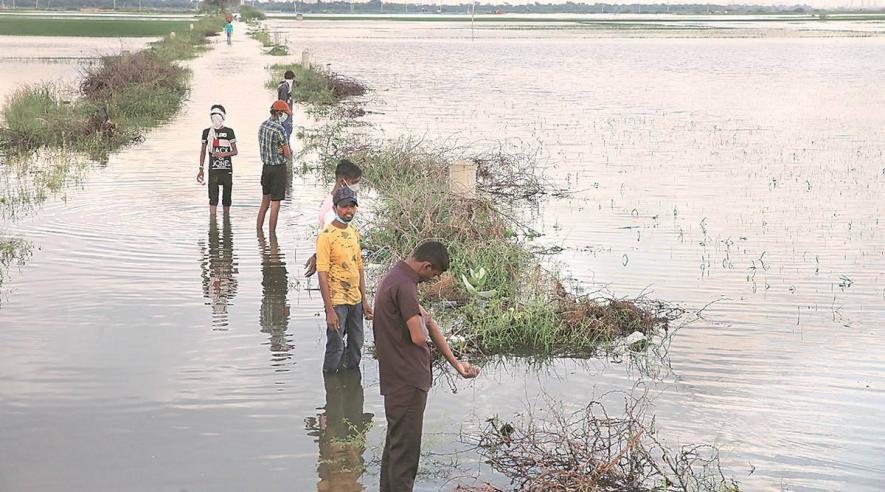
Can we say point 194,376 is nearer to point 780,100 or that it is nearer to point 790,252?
point 790,252

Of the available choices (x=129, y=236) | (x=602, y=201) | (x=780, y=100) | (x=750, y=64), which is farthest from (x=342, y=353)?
(x=750, y=64)

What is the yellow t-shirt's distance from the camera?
7680mm

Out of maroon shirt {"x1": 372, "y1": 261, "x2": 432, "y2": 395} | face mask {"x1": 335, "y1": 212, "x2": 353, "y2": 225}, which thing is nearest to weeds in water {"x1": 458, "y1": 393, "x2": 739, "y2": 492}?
maroon shirt {"x1": 372, "y1": 261, "x2": 432, "y2": 395}

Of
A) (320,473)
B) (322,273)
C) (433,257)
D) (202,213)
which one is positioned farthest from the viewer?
(202,213)

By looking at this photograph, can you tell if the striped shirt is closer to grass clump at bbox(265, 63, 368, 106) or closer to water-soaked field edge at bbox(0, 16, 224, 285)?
water-soaked field edge at bbox(0, 16, 224, 285)

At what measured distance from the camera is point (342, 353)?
837cm

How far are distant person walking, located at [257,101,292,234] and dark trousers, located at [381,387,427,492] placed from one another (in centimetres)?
722

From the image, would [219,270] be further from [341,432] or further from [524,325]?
[341,432]

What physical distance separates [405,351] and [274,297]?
16.9ft

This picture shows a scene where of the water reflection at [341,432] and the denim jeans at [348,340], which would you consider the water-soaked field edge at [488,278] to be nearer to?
the denim jeans at [348,340]

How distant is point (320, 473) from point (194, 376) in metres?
2.09

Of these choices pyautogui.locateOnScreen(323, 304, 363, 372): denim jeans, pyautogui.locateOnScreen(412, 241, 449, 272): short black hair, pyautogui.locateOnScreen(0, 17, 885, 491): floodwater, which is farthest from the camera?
pyautogui.locateOnScreen(323, 304, 363, 372): denim jeans

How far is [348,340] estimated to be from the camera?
8266mm

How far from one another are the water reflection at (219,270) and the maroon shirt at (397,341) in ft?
13.6
